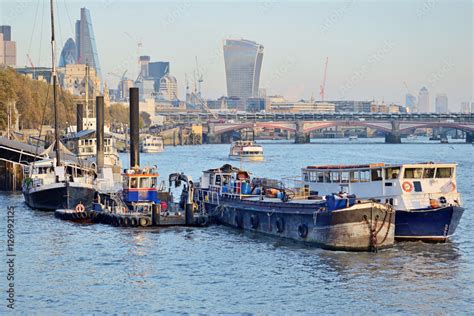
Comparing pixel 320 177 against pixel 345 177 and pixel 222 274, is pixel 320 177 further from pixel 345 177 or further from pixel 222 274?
pixel 222 274

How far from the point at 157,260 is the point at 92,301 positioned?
9505mm

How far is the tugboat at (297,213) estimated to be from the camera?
50344 mm

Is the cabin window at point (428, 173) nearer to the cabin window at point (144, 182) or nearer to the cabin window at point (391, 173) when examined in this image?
the cabin window at point (391, 173)

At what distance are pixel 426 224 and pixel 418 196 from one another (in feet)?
4.91

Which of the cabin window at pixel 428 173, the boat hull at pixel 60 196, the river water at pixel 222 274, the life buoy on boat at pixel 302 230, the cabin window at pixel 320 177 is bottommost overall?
the river water at pixel 222 274

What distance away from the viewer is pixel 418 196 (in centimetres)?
5400

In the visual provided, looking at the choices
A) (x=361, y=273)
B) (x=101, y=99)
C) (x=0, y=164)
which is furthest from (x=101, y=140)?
(x=361, y=273)

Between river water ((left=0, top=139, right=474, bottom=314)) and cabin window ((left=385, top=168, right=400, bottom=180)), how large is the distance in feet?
11.4

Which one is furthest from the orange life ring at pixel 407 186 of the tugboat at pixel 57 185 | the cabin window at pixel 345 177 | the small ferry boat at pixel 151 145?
the small ferry boat at pixel 151 145

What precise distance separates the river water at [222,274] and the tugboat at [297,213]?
0.73 metres

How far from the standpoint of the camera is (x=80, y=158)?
87.9 m

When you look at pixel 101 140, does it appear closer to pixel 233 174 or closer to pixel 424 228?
pixel 233 174

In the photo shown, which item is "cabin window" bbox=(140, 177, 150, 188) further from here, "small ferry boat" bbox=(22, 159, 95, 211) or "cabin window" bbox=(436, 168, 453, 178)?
"cabin window" bbox=(436, 168, 453, 178)

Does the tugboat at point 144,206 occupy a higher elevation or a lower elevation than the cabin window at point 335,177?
lower
